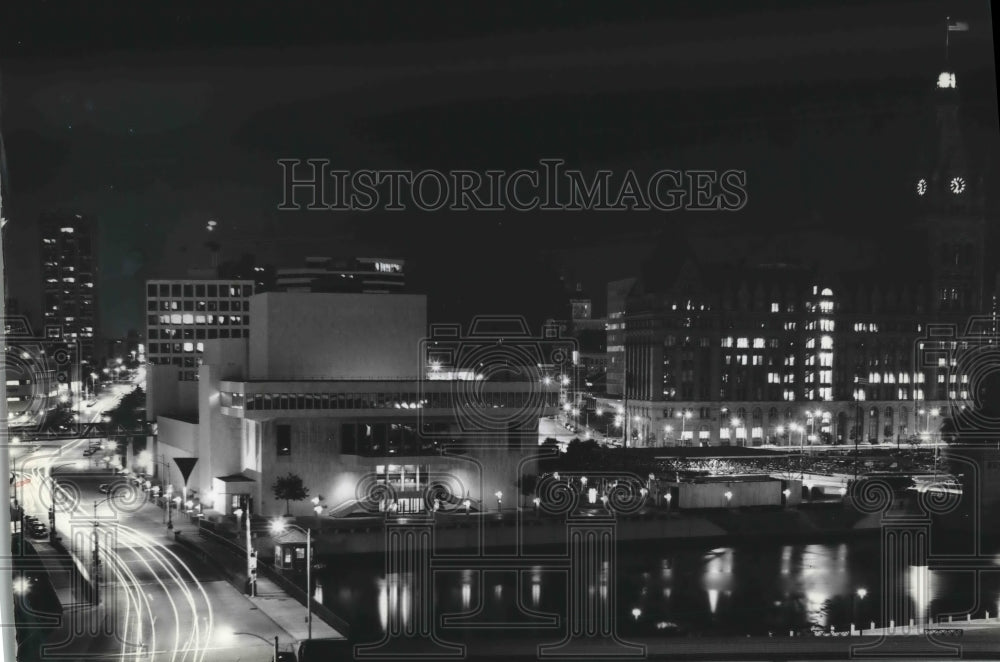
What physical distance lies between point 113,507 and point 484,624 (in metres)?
6.35

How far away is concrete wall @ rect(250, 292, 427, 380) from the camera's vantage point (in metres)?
15.2

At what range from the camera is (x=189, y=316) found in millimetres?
26562

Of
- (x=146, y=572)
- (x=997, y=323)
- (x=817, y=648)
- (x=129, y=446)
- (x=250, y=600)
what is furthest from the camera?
(x=997, y=323)

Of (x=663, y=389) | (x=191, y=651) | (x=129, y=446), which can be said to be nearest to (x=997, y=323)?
(x=663, y=389)

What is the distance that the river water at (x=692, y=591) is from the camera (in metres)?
11.3

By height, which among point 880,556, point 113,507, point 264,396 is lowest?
point 880,556

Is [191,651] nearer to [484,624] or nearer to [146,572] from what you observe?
[146,572]

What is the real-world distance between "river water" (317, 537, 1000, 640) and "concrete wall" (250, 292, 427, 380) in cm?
325

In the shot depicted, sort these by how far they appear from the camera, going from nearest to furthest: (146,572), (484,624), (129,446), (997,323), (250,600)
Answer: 1. (250,600)
2. (146,572)
3. (484,624)
4. (129,446)
5. (997,323)

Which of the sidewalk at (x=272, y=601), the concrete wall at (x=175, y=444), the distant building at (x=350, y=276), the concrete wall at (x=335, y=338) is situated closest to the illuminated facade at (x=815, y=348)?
the distant building at (x=350, y=276)

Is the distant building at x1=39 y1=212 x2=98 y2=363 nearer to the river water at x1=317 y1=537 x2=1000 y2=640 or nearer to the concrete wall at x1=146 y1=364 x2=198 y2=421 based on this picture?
the concrete wall at x1=146 y1=364 x2=198 y2=421

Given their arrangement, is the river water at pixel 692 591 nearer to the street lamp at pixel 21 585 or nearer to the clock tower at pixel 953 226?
the street lamp at pixel 21 585

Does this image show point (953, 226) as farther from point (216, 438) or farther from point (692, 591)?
point (216, 438)

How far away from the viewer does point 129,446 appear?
2122cm
